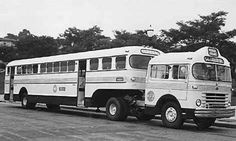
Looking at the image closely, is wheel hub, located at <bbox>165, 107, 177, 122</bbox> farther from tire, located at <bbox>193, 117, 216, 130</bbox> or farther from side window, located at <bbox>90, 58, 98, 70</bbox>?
side window, located at <bbox>90, 58, 98, 70</bbox>

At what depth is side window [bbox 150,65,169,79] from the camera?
14.7 meters

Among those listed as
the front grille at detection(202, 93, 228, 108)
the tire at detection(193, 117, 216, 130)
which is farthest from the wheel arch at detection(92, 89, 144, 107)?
the front grille at detection(202, 93, 228, 108)

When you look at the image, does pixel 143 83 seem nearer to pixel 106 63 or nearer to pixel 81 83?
pixel 106 63

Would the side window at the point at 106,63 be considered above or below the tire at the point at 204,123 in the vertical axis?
above

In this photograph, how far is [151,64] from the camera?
1535 cm

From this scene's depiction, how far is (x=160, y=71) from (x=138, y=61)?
5.79 ft


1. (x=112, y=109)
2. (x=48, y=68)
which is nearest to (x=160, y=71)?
(x=112, y=109)

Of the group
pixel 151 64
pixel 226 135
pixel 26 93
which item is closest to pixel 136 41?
pixel 26 93

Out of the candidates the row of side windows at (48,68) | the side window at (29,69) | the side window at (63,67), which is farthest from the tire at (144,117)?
the side window at (29,69)

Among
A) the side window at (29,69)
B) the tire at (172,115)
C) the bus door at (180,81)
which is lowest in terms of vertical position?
the tire at (172,115)

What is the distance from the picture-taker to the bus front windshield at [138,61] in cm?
1628

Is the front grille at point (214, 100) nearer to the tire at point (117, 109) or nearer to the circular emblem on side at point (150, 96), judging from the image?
the circular emblem on side at point (150, 96)

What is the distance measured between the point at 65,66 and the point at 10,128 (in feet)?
25.5

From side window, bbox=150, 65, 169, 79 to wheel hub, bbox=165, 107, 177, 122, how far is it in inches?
49.7
